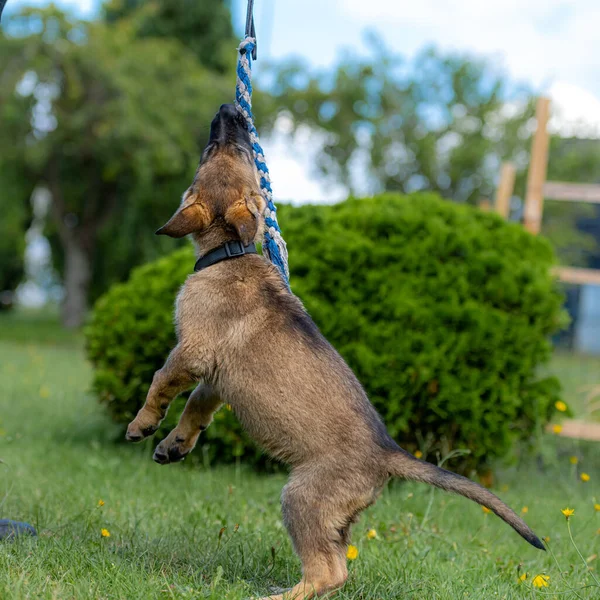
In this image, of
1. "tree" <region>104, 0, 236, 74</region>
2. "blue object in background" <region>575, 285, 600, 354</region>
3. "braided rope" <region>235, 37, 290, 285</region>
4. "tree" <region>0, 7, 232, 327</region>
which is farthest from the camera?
"blue object in background" <region>575, 285, 600, 354</region>

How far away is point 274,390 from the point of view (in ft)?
10.8

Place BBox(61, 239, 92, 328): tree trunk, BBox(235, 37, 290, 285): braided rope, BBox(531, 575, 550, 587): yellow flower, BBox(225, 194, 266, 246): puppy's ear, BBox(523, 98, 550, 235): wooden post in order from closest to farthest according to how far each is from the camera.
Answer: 1. BBox(531, 575, 550, 587): yellow flower
2. BBox(225, 194, 266, 246): puppy's ear
3. BBox(235, 37, 290, 285): braided rope
4. BBox(523, 98, 550, 235): wooden post
5. BBox(61, 239, 92, 328): tree trunk

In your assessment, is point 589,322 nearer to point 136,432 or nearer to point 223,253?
point 223,253

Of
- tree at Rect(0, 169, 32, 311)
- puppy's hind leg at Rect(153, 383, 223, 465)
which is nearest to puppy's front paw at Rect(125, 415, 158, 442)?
puppy's hind leg at Rect(153, 383, 223, 465)

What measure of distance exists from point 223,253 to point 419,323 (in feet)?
9.22

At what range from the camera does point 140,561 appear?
3.54 meters

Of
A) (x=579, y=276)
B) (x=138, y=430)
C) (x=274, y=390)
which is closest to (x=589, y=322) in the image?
(x=579, y=276)

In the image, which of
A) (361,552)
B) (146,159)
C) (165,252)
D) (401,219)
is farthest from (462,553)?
(165,252)

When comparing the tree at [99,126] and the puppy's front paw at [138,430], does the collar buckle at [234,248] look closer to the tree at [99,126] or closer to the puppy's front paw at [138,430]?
the puppy's front paw at [138,430]

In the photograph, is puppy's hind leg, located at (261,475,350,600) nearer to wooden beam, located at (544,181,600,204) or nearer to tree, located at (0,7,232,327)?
wooden beam, located at (544,181,600,204)

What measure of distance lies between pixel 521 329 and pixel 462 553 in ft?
7.63

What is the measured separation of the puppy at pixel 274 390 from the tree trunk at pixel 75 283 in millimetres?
19393

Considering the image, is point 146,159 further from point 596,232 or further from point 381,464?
point 596,232

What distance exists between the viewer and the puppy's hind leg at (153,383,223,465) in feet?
11.9
